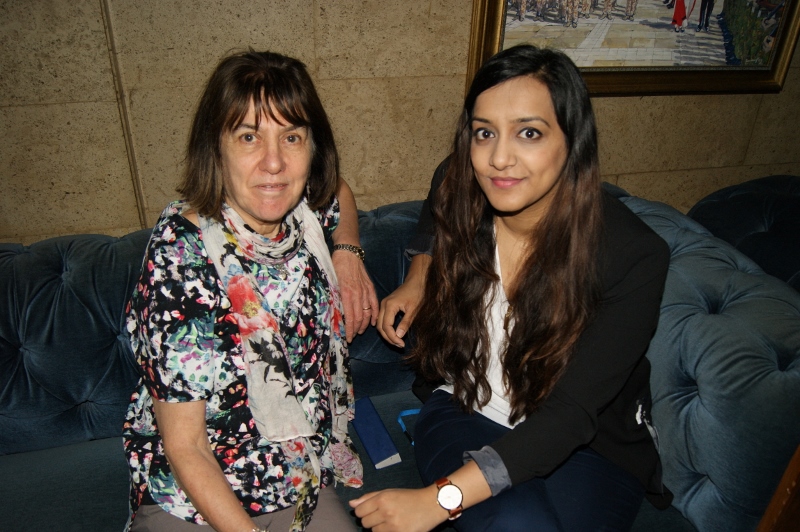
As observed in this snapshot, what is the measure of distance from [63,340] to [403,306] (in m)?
1.05

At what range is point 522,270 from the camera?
4.67 feet

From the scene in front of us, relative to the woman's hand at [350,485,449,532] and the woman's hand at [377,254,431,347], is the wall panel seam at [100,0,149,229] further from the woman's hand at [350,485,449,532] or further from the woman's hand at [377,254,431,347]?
the woman's hand at [350,485,449,532]

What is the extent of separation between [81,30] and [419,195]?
1.57 meters

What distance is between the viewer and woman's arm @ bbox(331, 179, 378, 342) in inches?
66.3

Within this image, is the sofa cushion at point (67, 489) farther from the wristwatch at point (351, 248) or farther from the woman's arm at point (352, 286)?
the wristwatch at point (351, 248)

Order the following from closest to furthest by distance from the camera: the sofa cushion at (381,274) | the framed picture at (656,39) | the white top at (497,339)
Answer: the white top at (497,339)
the sofa cushion at (381,274)
the framed picture at (656,39)

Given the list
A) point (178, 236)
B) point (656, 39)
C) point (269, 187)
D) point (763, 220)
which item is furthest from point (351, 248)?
point (656, 39)

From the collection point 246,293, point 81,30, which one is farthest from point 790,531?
point 81,30

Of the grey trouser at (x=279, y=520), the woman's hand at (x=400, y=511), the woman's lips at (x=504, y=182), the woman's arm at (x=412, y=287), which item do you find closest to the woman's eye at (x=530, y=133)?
the woman's lips at (x=504, y=182)

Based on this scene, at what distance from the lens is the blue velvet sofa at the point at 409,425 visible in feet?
4.48

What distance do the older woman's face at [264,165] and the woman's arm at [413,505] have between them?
0.72 metres

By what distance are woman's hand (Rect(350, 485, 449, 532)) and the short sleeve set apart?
1.51 feet

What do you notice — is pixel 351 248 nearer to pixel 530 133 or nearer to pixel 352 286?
pixel 352 286

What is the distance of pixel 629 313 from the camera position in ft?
4.22
